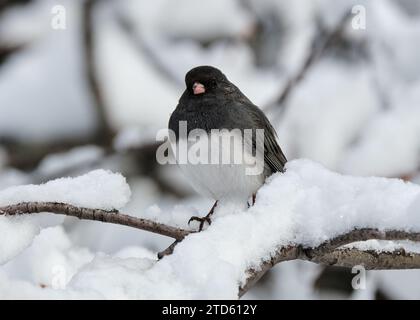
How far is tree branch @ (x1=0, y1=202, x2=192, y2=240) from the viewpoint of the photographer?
122cm

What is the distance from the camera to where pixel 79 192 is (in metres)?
1.28

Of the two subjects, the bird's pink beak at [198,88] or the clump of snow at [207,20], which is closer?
the bird's pink beak at [198,88]

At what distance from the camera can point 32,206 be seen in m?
1.22

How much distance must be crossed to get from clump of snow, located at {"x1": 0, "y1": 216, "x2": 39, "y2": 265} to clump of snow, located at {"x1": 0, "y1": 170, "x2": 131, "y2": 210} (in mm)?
37

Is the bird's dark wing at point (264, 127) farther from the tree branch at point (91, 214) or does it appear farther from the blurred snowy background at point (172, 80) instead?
the tree branch at point (91, 214)

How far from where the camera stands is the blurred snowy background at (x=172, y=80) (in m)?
3.12

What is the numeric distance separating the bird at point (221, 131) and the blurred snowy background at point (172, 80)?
72 centimetres

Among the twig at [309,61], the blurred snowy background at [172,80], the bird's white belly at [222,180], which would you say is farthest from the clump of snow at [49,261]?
the twig at [309,61]

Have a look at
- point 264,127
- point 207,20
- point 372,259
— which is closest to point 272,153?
point 264,127

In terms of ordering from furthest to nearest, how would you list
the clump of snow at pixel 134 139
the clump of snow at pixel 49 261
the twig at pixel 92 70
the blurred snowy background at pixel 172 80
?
the twig at pixel 92 70, the blurred snowy background at pixel 172 80, the clump of snow at pixel 134 139, the clump of snow at pixel 49 261

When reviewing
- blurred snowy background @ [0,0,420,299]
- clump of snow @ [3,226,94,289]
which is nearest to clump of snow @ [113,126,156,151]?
blurred snowy background @ [0,0,420,299]

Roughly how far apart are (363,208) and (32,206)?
0.54m

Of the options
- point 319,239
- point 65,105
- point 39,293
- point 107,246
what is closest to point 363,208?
point 319,239

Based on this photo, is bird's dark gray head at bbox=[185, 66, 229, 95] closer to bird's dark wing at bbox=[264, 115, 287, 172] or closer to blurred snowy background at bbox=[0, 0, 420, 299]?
bird's dark wing at bbox=[264, 115, 287, 172]
